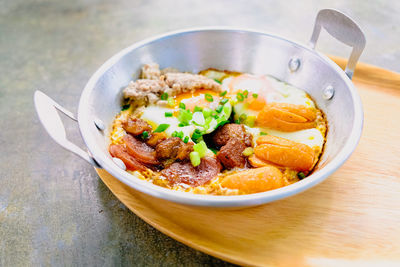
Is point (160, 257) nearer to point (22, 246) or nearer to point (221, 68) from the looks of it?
point (22, 246)

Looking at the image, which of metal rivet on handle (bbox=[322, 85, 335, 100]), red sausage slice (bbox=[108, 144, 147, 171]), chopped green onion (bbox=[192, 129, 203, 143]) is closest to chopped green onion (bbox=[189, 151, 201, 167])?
chopped green onion (bbox=[192, 129, 203, 143])

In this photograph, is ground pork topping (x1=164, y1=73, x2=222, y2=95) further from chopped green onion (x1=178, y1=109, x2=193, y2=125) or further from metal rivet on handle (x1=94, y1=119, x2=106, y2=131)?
metal rivet on handle (x1=94, y1=119, x2=106, y2=131)

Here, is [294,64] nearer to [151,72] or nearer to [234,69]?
[234,69]

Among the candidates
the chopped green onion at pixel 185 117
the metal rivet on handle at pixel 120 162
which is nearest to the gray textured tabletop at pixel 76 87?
the metal rivet on handle at pixel 120 162

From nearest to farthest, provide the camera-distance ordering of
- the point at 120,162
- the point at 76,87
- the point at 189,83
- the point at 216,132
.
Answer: the point at 120,162
the point at 216,132
the point at 189,83
the point at 76,87

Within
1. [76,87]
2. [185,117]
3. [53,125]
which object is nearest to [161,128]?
[185,117]

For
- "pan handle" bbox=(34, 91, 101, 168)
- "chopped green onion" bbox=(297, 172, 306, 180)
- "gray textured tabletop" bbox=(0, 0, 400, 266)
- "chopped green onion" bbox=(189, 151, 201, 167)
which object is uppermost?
"pan handle" bbox=(34, 91, 101, 168)

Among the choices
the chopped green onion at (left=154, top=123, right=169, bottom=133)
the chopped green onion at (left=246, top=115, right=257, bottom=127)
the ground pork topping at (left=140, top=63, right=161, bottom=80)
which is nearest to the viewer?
the chopped green onion at (left=154, top=123, right=169, bottom=133)
